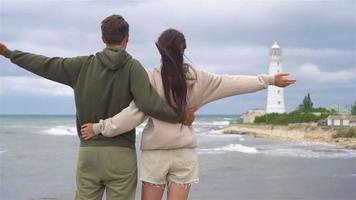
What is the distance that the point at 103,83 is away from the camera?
3090 millimetres

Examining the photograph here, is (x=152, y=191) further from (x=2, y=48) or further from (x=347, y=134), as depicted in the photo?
(x=347, y=134)

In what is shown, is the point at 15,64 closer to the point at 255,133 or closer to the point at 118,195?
the point at 118,195

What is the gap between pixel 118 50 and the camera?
121 inches

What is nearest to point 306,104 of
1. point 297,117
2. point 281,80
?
point 297,117

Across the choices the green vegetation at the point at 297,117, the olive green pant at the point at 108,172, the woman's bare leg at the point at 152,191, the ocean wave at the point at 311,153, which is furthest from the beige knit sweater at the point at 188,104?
the green vegetation at the point at 297,117

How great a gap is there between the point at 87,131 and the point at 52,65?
393 mm

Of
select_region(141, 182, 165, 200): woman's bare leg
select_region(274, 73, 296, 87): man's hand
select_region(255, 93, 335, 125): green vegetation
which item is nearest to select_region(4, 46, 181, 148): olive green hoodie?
select_region(141, 182, 165, 200): woman's bare leg

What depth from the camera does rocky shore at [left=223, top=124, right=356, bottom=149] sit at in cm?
4037

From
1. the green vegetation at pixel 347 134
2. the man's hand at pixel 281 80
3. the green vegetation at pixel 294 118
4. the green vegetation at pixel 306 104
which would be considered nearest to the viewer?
the man's hand at pixel 281 80

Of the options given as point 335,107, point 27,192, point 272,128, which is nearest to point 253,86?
point 27,192

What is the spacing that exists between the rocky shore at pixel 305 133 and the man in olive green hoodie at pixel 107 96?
111ft

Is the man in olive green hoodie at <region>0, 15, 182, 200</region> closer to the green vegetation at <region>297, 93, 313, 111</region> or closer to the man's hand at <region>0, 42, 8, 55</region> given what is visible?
the man's hand at <region>0, 42, 8, 55</region>

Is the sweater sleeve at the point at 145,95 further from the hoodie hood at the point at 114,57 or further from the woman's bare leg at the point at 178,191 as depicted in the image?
the woman's bare leg at the point at 178,191

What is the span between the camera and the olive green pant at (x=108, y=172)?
3.13 metres
